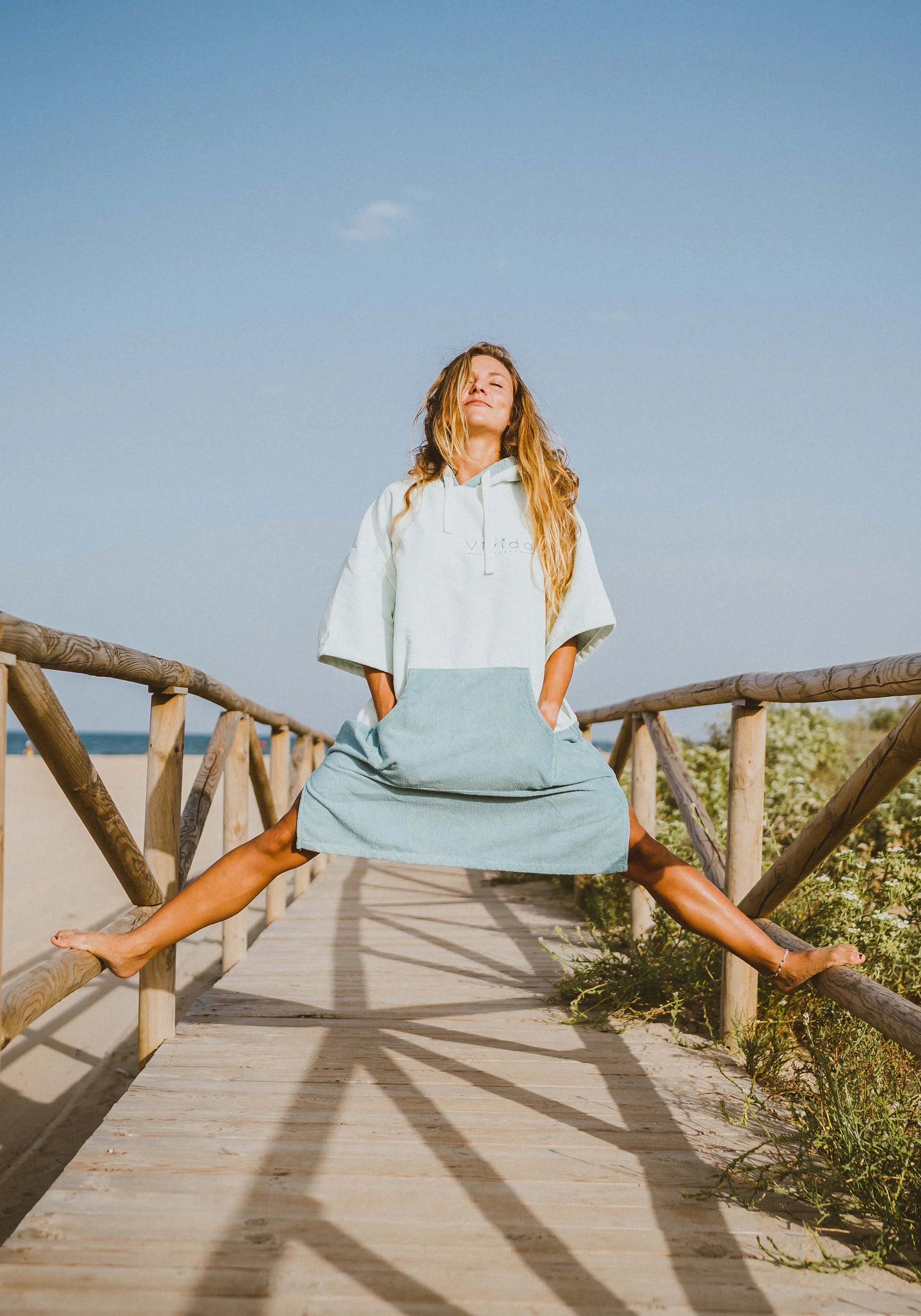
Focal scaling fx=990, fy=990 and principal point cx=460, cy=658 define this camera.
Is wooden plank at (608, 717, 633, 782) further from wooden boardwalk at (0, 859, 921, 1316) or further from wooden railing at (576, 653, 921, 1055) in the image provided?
wooden boardwalk at (0, 859, 921, 1316)

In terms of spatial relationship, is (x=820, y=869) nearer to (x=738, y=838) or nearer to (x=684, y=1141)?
(x=738, y=838)

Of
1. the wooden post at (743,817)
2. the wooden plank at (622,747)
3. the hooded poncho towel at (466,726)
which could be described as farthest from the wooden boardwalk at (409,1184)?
the wooden plank at (622,747)

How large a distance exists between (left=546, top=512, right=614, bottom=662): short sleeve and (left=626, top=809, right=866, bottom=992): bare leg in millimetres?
429

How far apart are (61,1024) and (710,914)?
3.59 metres

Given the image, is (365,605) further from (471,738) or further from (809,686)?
(809,686)

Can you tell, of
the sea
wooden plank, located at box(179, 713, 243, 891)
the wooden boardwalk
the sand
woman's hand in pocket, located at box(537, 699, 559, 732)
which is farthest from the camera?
the sea

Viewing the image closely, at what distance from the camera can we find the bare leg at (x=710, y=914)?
219cm

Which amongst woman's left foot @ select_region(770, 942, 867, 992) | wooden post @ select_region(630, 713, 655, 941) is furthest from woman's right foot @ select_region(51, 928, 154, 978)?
wooden post @ select_region(630, 713, 655, 941)

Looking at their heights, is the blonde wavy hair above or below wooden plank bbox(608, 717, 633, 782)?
above

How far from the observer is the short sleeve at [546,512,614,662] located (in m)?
2.29

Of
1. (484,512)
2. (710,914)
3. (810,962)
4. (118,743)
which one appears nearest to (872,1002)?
(810,962)

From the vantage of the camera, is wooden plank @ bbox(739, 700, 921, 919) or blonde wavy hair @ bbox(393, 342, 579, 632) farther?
blonde wavy hair @ bbox(393, 342, 579, 632)

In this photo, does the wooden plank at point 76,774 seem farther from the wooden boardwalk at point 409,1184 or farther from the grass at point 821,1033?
the grass at point 821,1033

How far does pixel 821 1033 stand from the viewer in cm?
268
